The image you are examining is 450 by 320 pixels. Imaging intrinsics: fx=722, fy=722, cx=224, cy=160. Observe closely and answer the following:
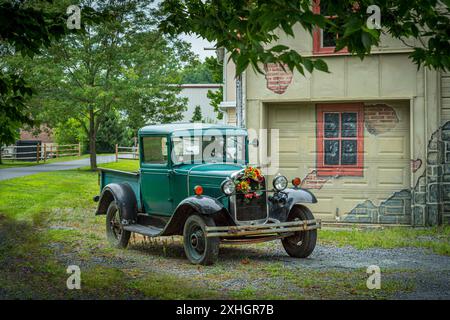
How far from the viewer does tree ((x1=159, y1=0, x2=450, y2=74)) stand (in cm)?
560

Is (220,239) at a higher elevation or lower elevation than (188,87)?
lower

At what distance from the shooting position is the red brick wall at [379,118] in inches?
582

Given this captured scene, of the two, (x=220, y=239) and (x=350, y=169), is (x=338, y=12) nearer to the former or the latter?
(x=220, y=239)

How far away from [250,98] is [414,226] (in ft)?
13.8

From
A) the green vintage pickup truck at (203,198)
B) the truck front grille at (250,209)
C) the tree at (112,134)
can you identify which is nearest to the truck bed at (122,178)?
the green vintage pickup truck at (203,198)

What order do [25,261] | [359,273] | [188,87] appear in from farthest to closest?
[188,87], [25,261], [359,273]

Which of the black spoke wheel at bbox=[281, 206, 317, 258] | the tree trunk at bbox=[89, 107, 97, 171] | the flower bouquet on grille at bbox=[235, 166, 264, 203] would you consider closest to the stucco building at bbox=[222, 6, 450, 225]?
→ the black spoke wheel at bbox=[281, 206, 317, 258]

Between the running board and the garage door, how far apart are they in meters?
4.85

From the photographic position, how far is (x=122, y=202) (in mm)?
11461

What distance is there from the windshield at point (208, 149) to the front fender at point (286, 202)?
3.55 ft

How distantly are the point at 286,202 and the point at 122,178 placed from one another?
3004 mm

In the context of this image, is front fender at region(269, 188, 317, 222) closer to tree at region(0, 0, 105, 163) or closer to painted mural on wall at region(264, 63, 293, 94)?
tree at region(0, 0, 105, 163)
